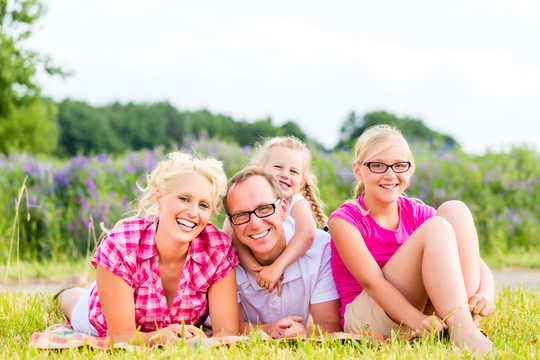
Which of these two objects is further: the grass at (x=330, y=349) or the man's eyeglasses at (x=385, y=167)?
the man's eyeglasses at (x=385, y=167)

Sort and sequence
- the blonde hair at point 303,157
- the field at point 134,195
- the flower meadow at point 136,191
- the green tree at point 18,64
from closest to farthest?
the blonde hair at point 303,157
the field at point 134,195
the flower meadow at point 136,191
the green tree at point 18,64

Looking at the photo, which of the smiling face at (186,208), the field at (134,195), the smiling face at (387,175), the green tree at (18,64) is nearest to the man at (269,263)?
Answer: the smiling face at (186,208)

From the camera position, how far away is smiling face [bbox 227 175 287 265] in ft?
10.1

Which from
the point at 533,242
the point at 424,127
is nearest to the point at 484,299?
the point at 533,242

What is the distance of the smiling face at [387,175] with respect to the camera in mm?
3055

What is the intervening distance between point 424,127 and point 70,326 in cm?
4227

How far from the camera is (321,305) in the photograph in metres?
3.21

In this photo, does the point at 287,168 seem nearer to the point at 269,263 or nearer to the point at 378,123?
the point at 269,263

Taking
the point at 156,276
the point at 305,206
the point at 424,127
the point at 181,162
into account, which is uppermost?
the point at 424,127

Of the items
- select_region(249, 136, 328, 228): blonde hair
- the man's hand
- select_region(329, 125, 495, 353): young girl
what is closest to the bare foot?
select_region(329, 125, 495, 353): young girl

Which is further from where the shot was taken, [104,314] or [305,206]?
[305,206]

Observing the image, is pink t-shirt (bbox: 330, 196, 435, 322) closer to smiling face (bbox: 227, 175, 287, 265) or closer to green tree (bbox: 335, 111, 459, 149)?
smiling face (bbox: 227, 175, 287, 265)

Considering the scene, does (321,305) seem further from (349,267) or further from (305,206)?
(305,206)

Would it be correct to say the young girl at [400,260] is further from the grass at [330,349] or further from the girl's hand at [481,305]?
the grass at [330,349]
